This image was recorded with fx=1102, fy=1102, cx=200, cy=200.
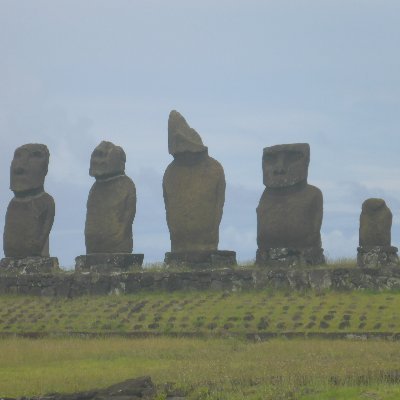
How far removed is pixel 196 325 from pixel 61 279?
20.4 feet

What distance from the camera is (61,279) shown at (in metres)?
27.6

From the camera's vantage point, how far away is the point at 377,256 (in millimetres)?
26281

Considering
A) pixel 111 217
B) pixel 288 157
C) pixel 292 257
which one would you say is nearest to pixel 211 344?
pixel 292 257

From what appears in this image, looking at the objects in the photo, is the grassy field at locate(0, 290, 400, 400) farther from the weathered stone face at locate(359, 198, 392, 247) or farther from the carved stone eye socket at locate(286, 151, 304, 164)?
the carved stone eye socket at locate(286, 151, 304, 164)

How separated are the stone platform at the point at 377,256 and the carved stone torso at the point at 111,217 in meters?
6.38

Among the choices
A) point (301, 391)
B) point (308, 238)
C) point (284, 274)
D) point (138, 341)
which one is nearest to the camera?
point (301, 391)

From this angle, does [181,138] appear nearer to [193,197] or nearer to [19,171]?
[193,197]

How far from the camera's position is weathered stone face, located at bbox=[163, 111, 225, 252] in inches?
1115

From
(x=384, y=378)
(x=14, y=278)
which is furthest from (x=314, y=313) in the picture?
(x=14, y=278)

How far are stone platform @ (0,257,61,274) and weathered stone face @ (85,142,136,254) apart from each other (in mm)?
1200

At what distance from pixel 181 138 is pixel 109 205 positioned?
268 cm

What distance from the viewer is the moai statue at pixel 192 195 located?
28.3 meters

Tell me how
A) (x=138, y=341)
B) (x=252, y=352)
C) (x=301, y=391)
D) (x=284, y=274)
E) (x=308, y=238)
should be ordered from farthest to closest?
(x=308, y=238)
(x=284, y=274)
(x=138, y=341)
(x=252, y=352)
(x=301, y=391)

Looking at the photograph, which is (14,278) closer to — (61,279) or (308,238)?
(61,279)
